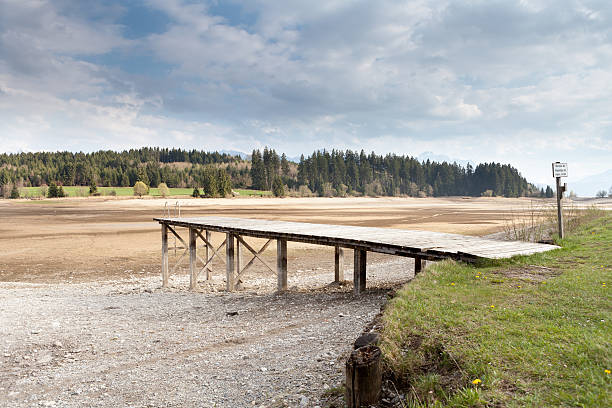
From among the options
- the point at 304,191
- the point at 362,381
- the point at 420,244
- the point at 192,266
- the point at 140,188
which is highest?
the point at 140,188

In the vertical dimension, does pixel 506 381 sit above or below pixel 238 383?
above

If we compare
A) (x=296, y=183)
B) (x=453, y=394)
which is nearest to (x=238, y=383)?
(x=453, y=394)

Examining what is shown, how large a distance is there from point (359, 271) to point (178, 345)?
517 centimetres

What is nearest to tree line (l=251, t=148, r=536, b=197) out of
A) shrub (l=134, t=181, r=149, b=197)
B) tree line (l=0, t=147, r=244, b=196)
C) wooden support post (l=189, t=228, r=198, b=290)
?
tree line (l=0, t=147, r=244, b=196)

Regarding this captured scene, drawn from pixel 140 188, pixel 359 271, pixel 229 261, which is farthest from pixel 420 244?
pixel 140 188

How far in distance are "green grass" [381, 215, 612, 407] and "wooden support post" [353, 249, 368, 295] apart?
3363mm

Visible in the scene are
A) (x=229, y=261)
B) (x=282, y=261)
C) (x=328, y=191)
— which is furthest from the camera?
(x=328, y=191)

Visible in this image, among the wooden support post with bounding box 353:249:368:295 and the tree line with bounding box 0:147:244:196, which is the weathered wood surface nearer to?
the wooden support post with bounding box 353:249:368:295

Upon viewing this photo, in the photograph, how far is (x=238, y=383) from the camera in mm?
5805

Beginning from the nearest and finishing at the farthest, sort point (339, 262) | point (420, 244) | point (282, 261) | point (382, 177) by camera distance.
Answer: point (420, 244) → point (282, 261) → point (339, 262) → point (382, 177)

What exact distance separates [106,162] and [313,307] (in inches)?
6475

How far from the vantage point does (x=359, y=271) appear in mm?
10977

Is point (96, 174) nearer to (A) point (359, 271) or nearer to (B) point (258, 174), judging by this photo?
(B) point (258, 174)

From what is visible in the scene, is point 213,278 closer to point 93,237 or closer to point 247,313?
point 247,313
